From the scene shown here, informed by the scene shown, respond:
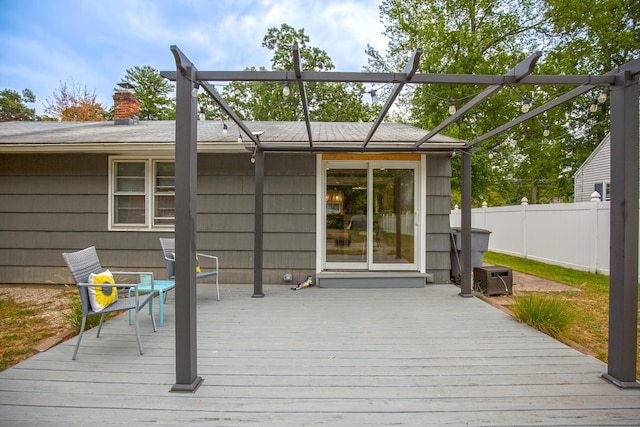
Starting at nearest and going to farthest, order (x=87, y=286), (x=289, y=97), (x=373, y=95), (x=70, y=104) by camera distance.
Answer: (x=87, y=286) → (x=373, y=95) → (x=289, y=97) → (x=70, y=104)

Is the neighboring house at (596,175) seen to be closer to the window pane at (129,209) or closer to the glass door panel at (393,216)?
the glass door panel at (393,216)

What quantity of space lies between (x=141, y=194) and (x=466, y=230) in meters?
5.41

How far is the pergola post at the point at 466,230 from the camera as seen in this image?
485 cm

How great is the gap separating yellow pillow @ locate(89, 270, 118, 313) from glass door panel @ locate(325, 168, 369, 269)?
3.43 metres

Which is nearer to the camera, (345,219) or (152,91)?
(345,219)

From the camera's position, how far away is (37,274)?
589 centimetres

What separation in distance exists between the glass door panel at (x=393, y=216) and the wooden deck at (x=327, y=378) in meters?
2.02

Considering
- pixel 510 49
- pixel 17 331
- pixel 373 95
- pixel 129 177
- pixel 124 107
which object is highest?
pixel 510 49

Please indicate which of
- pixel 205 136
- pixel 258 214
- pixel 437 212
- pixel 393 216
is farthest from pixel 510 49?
pixel 258 214

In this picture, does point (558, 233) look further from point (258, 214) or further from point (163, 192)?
point (163, 192)

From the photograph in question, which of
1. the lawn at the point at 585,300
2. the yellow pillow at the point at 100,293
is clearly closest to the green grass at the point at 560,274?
the lawn at the point at 585,300

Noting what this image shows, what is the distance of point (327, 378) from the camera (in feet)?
8.09

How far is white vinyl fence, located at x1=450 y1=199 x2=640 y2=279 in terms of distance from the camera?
6.74 meters

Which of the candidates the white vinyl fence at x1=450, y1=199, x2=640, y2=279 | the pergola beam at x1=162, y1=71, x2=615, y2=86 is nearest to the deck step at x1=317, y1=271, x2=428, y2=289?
the pergola beam at x1=162, y1=71, x2=615, y2=86
